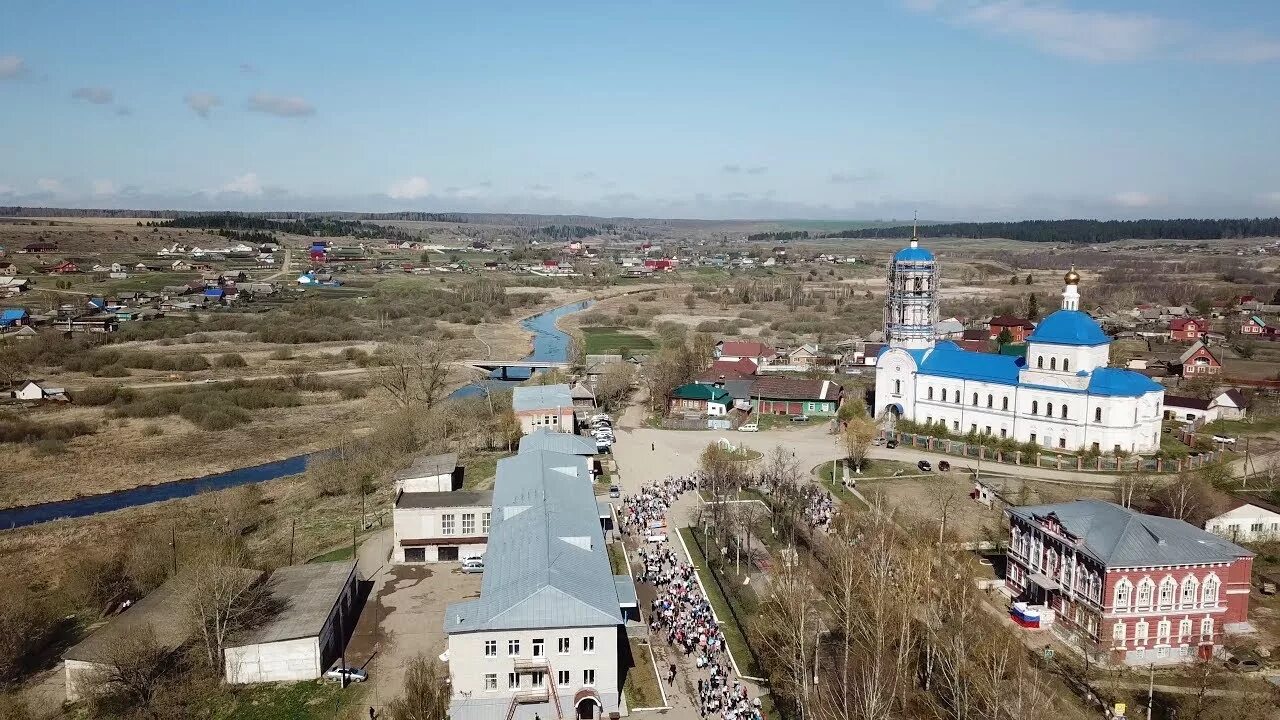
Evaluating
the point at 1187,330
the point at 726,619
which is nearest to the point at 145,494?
the point at 726,619

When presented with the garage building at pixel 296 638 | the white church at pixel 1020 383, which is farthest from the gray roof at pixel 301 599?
the white church at pixel 1020 383

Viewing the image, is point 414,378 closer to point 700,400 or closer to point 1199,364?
point 700,400

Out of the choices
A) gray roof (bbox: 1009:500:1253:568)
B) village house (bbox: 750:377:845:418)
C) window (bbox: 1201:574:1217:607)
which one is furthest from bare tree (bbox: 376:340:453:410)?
window (bbox: 1201:574:1217:607)

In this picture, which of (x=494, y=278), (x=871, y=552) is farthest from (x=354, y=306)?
(x=871, y=552)

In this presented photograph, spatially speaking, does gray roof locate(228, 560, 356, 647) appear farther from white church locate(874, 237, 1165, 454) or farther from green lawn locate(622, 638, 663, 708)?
white church locate(874, 237, 1165, 454)

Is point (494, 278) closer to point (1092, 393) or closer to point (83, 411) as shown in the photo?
point (83, 411)

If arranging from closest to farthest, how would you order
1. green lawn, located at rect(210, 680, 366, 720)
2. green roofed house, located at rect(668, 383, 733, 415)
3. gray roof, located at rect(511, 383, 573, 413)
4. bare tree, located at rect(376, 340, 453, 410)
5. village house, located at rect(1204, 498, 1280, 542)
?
green lawn, located at rect(210, 680, 366, 720)
village house, located at rect(1204, 498, 1280, 542)
gray roof, located at rect(511, 383, 573, 413)
green roofed house, located at rect(668, 383, 733, 415)
bare tree, located at rect(376, 340, 453, 410)
